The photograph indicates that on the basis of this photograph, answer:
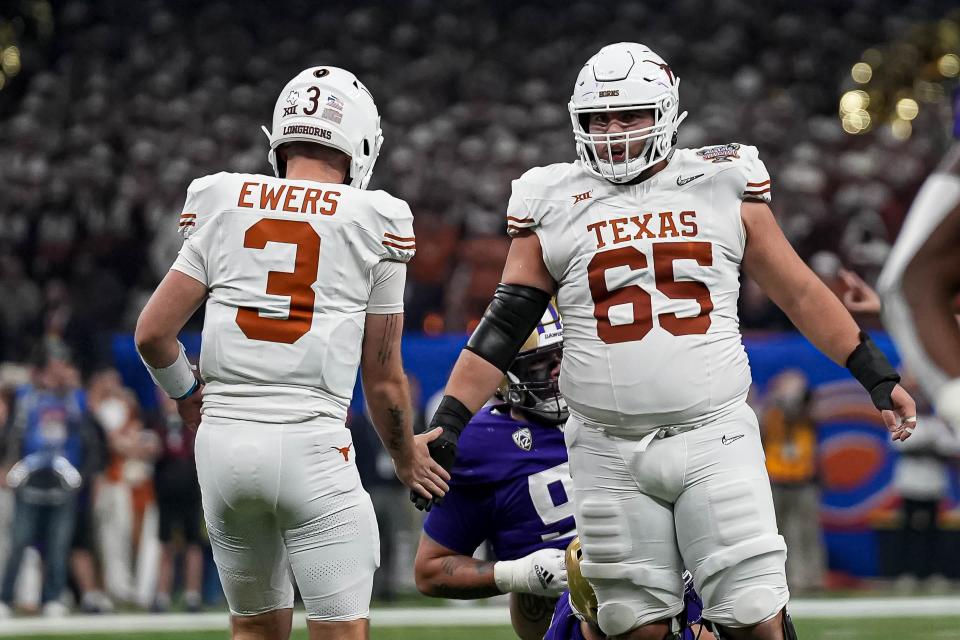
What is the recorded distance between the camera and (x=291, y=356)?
400 centimetres

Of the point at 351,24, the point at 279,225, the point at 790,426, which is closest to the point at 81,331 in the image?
the point at 790,426

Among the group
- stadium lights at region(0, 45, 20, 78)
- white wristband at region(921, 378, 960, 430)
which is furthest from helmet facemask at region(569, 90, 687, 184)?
stadium lights at region(0, 45, 20, 78)

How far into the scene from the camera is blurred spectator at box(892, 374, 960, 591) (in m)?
10.6

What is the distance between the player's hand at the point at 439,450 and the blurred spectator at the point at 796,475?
671 cm

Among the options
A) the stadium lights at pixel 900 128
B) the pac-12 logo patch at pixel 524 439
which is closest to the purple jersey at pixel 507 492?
the pac-12 logo patch at pixel 524 439

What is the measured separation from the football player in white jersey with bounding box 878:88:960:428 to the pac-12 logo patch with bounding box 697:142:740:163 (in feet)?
5.26

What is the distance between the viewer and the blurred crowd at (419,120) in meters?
11.9

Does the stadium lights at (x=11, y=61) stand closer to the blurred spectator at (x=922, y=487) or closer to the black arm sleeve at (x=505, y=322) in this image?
the blurred spectator at (x=922, y=487)

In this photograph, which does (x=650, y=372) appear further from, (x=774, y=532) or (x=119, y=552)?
(x=119, y=552)

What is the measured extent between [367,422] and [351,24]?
683 cm

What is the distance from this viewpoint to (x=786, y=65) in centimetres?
1539

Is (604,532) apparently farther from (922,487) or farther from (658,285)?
(922,487)

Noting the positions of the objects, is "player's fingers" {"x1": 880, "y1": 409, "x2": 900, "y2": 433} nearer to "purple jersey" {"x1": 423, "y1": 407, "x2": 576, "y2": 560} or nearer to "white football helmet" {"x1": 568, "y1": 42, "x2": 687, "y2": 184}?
"white football helmet" {"x1": 568, "y1": 42, "x2": 687, "y2": 184}

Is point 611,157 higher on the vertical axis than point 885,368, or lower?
higher
